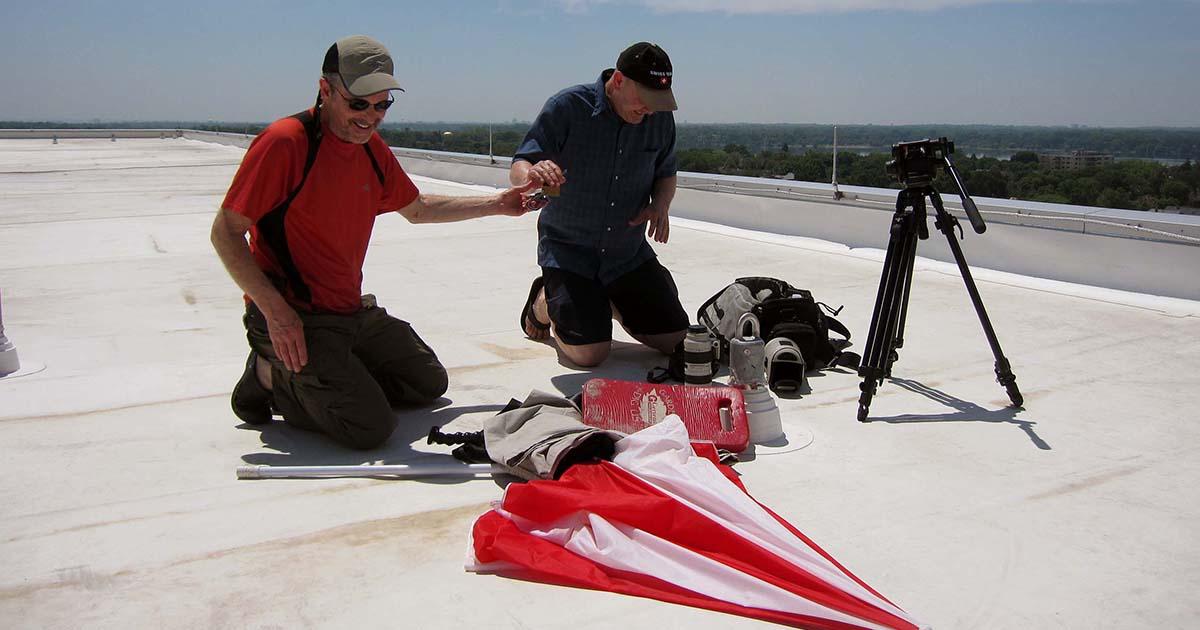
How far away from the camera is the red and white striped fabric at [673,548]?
2.31 m

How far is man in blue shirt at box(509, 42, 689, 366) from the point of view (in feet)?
15.0

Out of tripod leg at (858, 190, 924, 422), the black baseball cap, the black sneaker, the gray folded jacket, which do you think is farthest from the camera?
the black baseball cap

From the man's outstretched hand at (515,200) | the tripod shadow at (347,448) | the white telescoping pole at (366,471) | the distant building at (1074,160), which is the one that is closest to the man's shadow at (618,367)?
the tripod shadow at (347,448)

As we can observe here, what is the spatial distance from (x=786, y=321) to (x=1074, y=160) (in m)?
4.41

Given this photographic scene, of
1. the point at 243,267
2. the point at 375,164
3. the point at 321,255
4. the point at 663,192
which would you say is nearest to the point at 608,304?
the point at 663,192

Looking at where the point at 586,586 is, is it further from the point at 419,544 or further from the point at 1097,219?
the point at 1097,219

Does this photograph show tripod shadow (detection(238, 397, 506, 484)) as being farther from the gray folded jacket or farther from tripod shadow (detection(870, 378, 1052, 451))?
tripod shadow (detection(870, 378, 1052, 451))

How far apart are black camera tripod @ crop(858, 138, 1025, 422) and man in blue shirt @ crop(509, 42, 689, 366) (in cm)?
114

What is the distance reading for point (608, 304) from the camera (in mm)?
4762

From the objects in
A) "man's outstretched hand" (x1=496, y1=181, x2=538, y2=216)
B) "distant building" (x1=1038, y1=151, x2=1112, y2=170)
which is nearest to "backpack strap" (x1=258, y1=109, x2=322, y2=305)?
"man's outstretched hand" (x1=496, y1=181, x2=538, y2=216)

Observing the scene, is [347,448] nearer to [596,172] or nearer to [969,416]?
[596,172]

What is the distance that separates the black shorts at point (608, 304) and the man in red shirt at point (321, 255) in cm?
90

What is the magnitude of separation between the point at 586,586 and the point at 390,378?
1.74 m

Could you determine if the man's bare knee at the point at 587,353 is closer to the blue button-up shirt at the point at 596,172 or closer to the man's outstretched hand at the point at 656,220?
the blue button-up shirt at the point at 596,172
